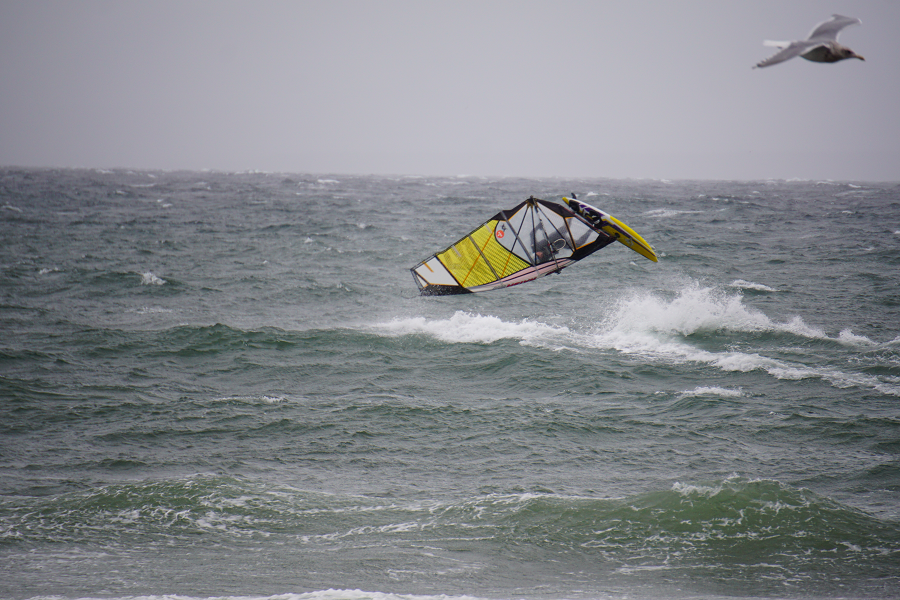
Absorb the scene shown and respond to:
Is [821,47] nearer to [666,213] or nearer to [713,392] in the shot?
[713,392]

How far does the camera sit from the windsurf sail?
1341 centimetres

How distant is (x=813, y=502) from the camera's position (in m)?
12.5

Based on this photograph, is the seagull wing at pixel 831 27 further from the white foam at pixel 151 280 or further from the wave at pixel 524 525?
the white foam at pixel 151 280

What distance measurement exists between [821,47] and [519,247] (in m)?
9.71

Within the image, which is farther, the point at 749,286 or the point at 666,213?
the point at 666,213

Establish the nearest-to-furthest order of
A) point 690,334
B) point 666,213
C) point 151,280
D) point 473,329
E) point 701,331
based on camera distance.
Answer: point 690,334
point 701,331
point 473,329
point 151,280
point 666,213

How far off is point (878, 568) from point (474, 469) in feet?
23.3

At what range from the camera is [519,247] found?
1417cm

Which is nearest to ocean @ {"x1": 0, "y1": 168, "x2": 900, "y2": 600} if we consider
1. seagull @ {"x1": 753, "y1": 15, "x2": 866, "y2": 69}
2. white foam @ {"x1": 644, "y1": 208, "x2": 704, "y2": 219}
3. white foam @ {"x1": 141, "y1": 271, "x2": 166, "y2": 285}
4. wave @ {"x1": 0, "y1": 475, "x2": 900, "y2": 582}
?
wave @ {"x1": 0, "y1": 475, "x2": 900, "y2": 582}

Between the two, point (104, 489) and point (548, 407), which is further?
point (548, 407)

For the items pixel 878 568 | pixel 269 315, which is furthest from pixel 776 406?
pixel 269 315

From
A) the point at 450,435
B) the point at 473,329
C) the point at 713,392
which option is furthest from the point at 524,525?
the point at 473,329

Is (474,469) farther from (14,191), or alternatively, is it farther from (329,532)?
(14,191)

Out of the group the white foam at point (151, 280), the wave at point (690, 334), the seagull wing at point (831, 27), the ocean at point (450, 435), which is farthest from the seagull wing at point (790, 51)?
the white foam at point (151, 280)
